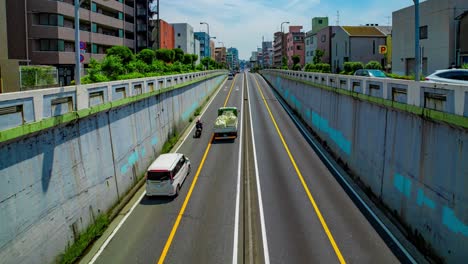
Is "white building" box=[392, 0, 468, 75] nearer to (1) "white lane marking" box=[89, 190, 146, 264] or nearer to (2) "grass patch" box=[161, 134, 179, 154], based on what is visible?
(2) "grass patch" box=[161, 134, 179, 154]

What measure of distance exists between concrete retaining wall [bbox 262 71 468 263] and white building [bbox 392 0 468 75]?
29392 mm

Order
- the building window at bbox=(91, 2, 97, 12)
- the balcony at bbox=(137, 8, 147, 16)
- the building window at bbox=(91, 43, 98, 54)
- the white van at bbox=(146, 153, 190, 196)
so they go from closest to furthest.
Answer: the white van at bbox=(146, 153, 190, 196) < the building window at bbox=(91, 43, 98, 54) < the building window at bbox=(91, 2, 97, 12) < the balcony at bbox=(137, 8, 147, 16)

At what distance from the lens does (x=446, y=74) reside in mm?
25672

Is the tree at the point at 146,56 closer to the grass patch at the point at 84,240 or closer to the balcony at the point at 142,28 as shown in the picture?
the balcony at the point at 142,28

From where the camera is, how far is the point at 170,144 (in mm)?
37719

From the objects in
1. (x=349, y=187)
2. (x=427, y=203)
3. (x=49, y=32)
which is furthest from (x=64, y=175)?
(x=49, y=32)

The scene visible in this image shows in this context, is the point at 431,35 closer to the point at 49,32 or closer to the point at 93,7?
the point at 49,32

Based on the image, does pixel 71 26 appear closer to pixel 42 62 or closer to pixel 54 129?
pixel 42 62

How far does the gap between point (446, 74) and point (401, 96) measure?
709 centimetres

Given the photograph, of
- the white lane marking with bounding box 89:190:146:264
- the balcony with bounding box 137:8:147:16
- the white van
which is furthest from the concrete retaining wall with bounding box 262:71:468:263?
the balcony with bounding box 137:8:147:16

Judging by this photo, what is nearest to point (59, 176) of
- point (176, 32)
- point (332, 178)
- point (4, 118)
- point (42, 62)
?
point (4, 118)

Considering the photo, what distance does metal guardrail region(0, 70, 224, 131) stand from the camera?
13.5 meters

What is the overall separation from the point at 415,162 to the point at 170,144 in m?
23.9

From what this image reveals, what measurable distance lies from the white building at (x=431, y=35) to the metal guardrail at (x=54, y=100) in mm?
42617
